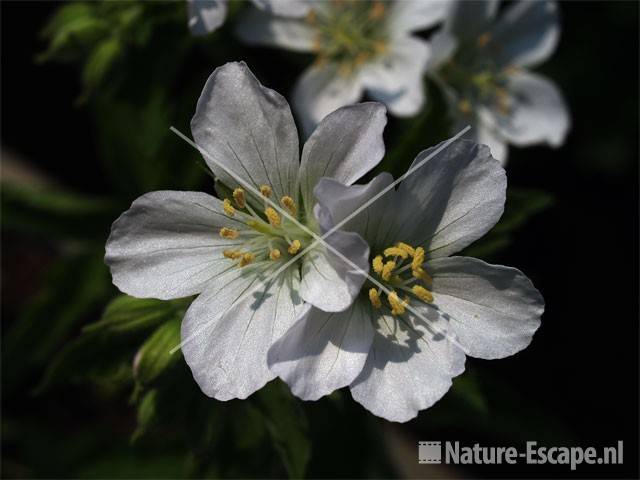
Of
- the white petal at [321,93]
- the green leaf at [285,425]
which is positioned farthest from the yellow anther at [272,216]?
the white petal at [321,93]

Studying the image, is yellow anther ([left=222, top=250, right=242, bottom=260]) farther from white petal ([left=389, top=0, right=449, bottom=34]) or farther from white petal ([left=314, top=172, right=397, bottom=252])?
white petal ([left=389, top=0, right=449, bottom=34])

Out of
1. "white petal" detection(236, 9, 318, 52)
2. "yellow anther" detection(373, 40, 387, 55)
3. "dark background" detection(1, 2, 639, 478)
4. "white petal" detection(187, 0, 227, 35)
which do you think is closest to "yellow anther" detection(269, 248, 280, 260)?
"white petal" detection(187, 0, 227, 35)

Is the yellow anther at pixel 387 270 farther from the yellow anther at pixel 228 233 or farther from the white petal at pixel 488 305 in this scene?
the yellow anther at pixel 228 233

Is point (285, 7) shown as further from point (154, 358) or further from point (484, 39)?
point (154, 358)

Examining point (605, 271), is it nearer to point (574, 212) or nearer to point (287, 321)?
point (574, 212)

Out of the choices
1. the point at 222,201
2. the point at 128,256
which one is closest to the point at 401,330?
the point at 222,201
